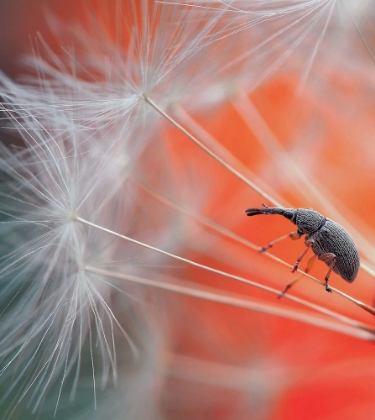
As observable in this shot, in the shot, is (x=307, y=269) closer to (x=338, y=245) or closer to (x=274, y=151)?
(x=338, y=245)

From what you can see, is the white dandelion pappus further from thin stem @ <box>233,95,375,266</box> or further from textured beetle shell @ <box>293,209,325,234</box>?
textured beetle shell @ <box>293,209,325,234</box>

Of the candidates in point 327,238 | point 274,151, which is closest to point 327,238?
point 327,238

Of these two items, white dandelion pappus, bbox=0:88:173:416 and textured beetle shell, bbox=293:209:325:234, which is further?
white dandelion pappus, bbox=0:88:173:416

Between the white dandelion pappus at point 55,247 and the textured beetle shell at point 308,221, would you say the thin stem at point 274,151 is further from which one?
the textured beetle shell at point 308,221

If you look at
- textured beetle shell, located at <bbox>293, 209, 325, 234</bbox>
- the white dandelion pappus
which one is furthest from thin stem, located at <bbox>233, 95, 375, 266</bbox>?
textured beetle shell, located at <bbox>293, 209, 325, 234</bbox>

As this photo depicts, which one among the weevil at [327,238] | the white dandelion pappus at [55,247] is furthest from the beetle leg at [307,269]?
the white dandelion pappus at [55,247]

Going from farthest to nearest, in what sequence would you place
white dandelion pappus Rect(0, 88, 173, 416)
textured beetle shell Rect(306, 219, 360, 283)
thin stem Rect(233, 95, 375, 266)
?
thin stem Rect(233, 95, 375, 266), white dandelion pappus Rect(0, 88, 173, 416), textured beetle shell Rect(306, 219, 360, 283)

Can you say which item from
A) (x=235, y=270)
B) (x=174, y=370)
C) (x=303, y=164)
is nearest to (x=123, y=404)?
(x=174, y=370)
